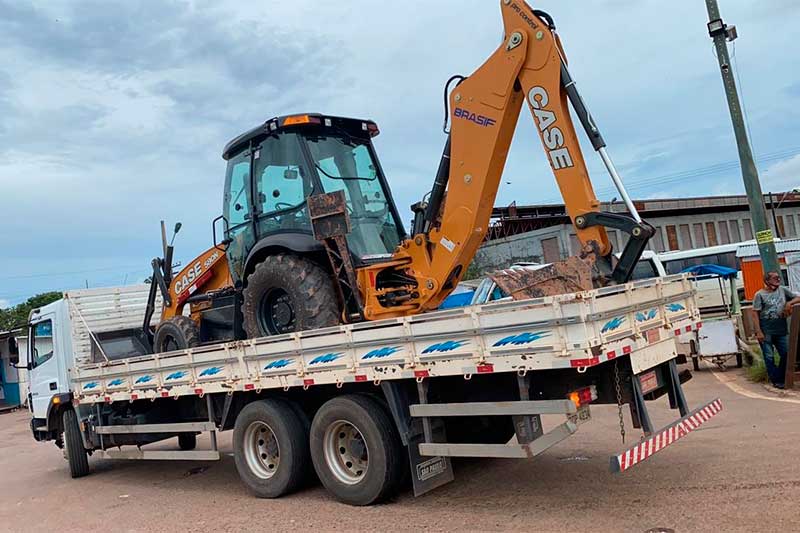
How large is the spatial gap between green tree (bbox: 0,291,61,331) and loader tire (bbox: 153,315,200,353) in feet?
134

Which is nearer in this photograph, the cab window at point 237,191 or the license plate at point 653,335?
the license plate at point 653,335

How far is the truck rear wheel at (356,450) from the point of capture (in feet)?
21.0

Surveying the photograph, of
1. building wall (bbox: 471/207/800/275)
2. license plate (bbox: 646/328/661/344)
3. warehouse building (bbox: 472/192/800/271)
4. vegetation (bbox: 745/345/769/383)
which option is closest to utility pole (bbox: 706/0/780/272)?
vegetation (bbox: 745/345/769/383)

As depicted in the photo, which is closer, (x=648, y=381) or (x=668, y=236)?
(x=648, y=381)

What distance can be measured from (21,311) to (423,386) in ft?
167

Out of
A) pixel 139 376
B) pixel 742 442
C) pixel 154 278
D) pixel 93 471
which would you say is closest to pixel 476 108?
pixel 742 442

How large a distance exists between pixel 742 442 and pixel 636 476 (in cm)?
156

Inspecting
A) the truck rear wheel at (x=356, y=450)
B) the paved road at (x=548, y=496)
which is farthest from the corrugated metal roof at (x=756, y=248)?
the truck rear wheel at (x=356, y=450)

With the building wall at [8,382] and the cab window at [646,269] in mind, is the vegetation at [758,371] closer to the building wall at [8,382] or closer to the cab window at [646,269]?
the cab window at [646,269]

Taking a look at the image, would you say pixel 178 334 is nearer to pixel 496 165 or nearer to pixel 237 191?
pixel 237 191

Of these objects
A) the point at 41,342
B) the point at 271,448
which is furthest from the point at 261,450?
the point at 41,342

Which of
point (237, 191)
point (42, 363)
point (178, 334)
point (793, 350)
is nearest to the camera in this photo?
point (237, 191)

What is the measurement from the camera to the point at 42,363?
11203mm

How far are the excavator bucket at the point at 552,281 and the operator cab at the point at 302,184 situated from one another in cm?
177
